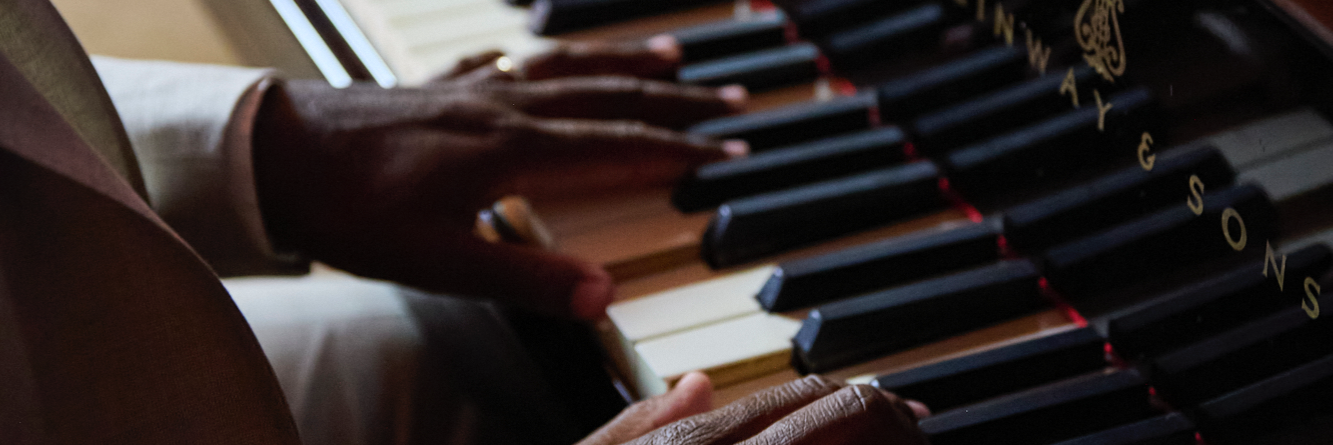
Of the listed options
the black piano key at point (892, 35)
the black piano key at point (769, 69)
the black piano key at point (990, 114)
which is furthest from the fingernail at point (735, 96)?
the black piano key at point (990, 114)

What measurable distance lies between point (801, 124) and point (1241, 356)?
50 centimetres

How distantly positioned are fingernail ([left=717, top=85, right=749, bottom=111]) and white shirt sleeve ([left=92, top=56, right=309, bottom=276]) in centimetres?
52

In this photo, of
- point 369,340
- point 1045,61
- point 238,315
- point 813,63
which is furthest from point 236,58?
point 1045,61

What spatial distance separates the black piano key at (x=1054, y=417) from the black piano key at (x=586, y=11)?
29.2 inches

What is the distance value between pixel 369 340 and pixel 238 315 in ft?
1.18

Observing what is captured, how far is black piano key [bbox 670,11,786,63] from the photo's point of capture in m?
1.18

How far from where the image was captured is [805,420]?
2.09ft

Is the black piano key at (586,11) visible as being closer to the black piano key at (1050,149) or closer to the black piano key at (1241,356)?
the black piano key at (1050,149)

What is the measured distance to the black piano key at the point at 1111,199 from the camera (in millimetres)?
677

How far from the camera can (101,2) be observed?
208cm

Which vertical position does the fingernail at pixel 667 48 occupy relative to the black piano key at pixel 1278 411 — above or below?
above

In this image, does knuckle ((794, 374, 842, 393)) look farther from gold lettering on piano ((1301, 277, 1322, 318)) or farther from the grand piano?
gold lettering on piano ((1301, 277, 1322, 318))

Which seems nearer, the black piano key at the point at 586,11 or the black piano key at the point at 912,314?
the black piano key at the point at 912,314

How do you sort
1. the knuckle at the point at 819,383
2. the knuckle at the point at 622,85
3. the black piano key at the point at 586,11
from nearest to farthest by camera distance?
the knuckle at the point at 819,383
the knuckle at the point at 622,85
the black piano key at the point at 586,11
